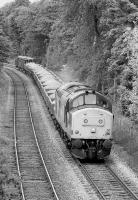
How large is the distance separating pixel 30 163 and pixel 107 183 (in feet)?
15.1

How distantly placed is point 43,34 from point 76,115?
72.9m

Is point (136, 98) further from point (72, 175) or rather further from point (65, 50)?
point (65, 50)

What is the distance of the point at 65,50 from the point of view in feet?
205

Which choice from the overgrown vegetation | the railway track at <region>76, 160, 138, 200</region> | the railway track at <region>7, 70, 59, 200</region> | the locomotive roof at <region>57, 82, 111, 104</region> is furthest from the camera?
the overgrown vegetation

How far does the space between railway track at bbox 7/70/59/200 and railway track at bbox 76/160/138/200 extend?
71.8 inches

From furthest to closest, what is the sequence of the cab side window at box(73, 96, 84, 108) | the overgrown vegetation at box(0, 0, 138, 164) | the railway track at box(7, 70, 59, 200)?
the overgrown vegetation at box(0, 0, 138, 164) → the cab side window at box(73, 96, 84, 108) → the railway track at box(7, 70, 59, 200)

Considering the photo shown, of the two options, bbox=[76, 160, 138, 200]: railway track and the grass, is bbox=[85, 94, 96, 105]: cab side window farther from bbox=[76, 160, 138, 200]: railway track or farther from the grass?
the grass

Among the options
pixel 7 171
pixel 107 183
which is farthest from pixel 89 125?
pixel 7 171

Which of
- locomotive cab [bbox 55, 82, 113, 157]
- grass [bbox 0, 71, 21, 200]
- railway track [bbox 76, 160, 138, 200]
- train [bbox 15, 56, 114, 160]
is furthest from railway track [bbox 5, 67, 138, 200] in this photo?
locomotive cab [bbox 55, 82, 113, 157]

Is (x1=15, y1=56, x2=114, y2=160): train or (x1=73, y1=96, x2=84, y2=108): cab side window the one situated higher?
(x1=73, y1=96, x2=84, y2=108): cab side window

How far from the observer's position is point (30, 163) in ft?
69.8

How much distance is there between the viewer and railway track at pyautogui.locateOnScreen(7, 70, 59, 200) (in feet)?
55.6

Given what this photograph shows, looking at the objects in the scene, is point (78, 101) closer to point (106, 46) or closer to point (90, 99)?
point (90, 99)

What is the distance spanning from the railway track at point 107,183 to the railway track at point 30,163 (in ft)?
5.98
